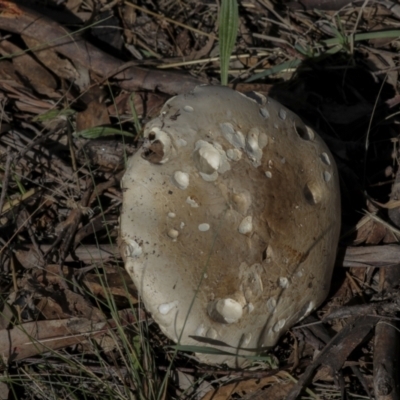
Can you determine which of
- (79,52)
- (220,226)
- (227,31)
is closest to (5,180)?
(79,52)

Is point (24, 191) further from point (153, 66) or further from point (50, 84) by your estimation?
point (153, 66)

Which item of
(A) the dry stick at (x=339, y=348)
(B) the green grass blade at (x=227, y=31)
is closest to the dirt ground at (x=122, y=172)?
(A) the dry stick at (x=339, y=348)

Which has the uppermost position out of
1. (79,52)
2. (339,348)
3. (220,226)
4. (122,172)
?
(79,52)

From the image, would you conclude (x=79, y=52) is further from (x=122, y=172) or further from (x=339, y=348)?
(x=339, y=348)

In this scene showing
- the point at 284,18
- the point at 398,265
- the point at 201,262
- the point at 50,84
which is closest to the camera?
the point at 201,262

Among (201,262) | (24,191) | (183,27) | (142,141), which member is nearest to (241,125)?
(142,141)

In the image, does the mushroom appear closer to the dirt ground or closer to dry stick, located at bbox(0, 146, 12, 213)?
the dirt ground
